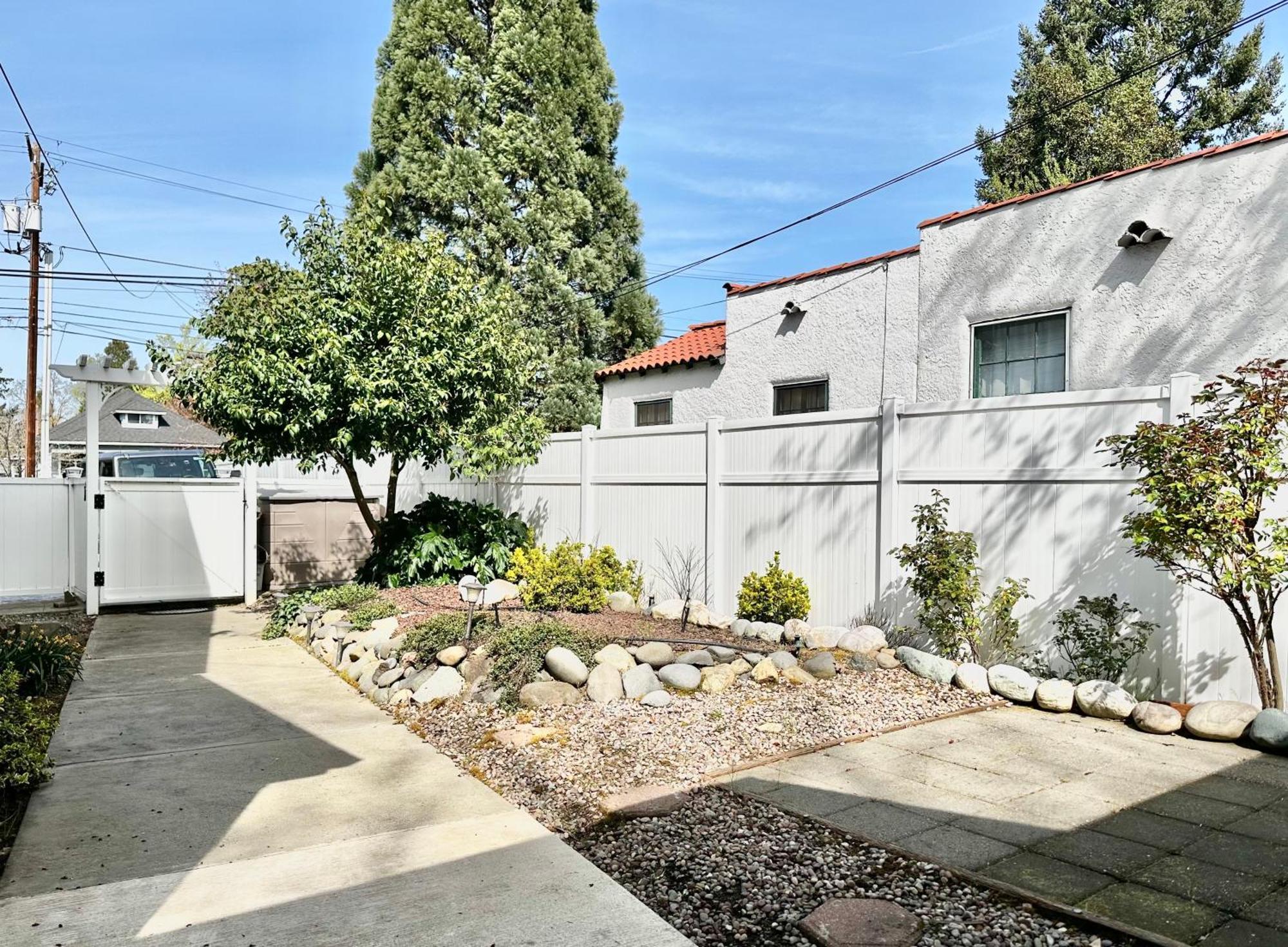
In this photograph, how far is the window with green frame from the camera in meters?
8.13

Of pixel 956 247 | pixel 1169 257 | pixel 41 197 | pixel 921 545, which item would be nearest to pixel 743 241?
pixel 956 247

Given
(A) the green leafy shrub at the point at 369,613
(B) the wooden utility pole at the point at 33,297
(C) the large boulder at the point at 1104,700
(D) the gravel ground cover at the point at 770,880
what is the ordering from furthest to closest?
1. (B) the wooden utility pole at the point at 33,297
2. (A) the green leafy shrub at the point at 369,613
3. (C) the large boulder at the point at 1104,700
4. (D) the gravel ground cover at the point at 770,880

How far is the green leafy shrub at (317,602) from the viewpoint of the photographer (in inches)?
343

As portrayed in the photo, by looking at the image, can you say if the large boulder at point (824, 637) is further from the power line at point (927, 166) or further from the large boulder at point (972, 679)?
the power line at point (927, 166)

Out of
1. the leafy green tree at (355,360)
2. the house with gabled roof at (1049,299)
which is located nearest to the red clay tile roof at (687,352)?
the house with gabled roof at (1049,299)

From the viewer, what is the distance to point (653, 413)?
1337cm

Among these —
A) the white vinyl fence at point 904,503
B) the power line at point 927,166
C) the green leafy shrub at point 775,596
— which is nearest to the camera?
the white vinyl fence at point 904,503

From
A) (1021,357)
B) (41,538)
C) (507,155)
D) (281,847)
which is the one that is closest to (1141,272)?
(1021,357)

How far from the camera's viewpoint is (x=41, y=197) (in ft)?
66.2

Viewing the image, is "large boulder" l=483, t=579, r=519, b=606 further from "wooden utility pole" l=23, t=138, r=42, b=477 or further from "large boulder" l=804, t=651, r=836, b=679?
"wooden utility pole" l=23, t=138, r=42, b=477

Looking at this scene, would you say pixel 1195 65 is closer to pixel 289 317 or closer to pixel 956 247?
pixel 956 247

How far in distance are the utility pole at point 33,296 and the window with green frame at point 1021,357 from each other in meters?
17.9

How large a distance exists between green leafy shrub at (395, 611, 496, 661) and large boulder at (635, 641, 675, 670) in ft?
4.18

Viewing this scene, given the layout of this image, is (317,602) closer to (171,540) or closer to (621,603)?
(171,540)
